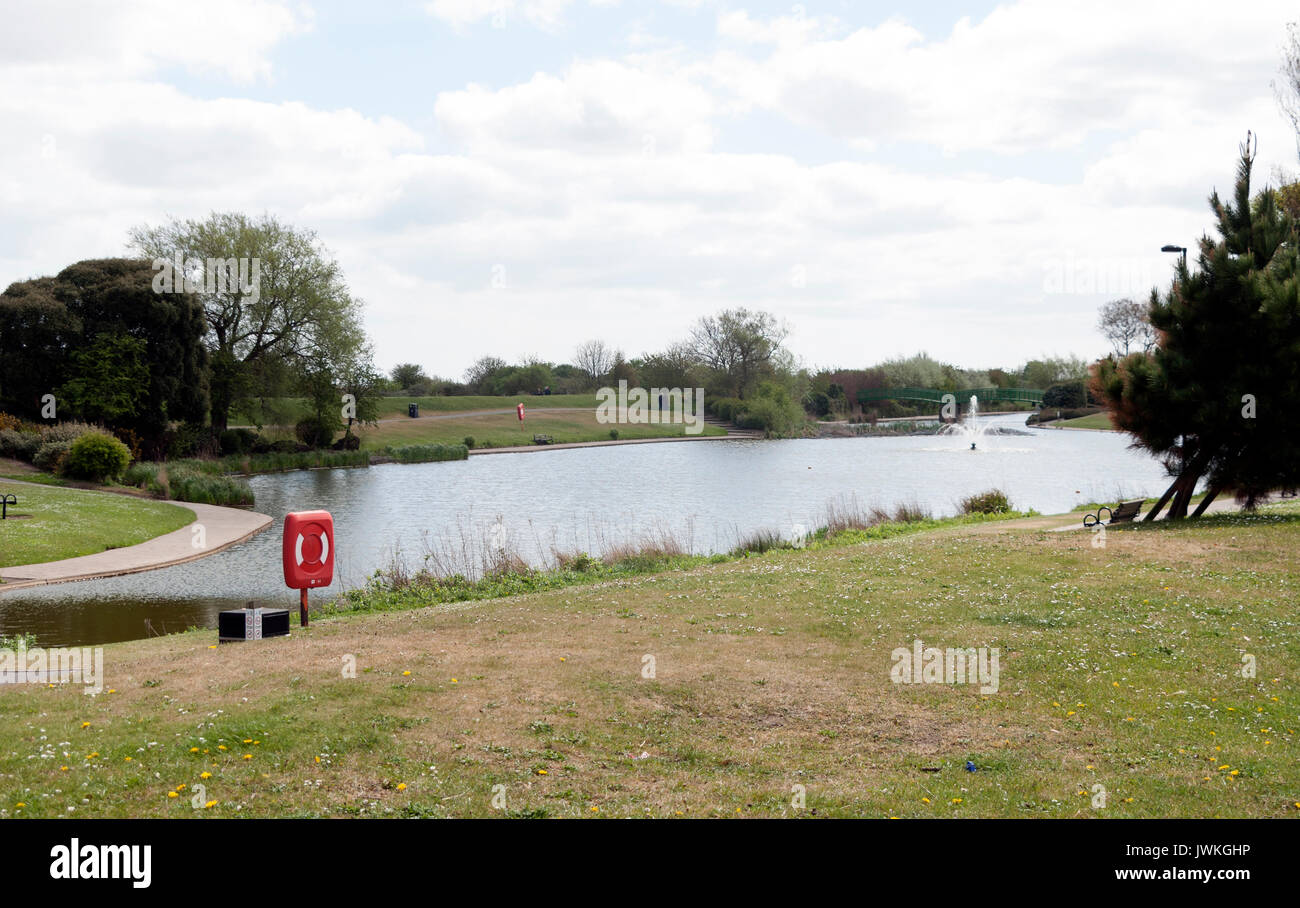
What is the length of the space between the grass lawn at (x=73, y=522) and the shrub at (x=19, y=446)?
5891 millimetres

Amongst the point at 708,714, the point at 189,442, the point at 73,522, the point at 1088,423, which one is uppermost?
the point at 1088,423

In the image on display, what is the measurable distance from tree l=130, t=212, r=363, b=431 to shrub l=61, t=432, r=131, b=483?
764 inches

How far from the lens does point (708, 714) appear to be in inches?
345

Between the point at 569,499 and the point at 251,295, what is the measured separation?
94.8ft

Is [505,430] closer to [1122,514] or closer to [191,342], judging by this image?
[191,342]

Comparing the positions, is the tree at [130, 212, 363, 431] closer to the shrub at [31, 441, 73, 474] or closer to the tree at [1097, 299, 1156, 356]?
the shrub at [31, 441, 73, 474]

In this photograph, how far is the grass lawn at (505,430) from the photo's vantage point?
70.6 meters

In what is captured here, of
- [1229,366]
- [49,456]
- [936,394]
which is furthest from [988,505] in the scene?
[936,394]

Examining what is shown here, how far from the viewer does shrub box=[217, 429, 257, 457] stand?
2164 inches

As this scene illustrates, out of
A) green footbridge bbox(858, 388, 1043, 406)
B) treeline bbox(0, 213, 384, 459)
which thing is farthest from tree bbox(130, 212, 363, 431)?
green footbridge bbox(858, 388, 1043, 406)

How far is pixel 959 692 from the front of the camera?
9484 millimetres

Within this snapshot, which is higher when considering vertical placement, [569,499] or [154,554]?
[569,499]

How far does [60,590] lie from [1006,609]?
18.6 meters

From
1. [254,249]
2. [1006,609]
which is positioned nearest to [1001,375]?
[254,249]
